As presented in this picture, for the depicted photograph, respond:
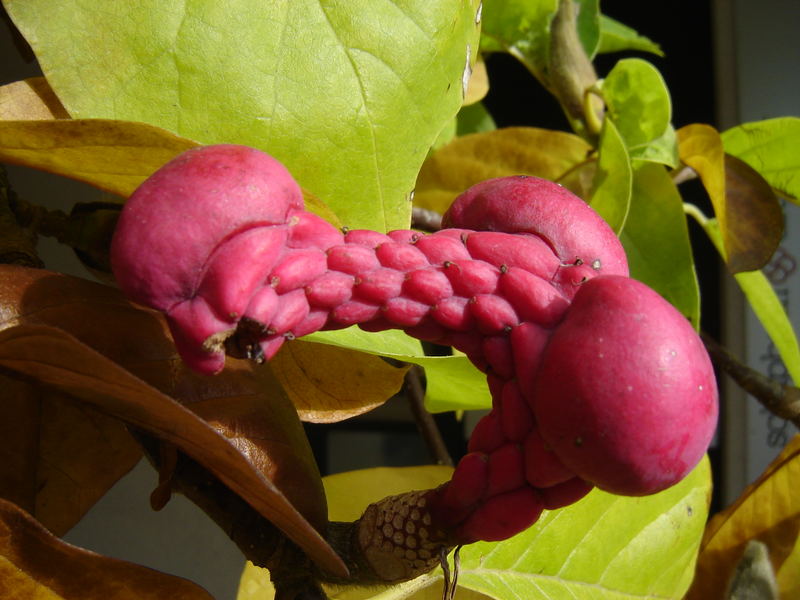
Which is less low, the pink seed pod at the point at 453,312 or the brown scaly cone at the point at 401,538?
the pink seed pod at the point at 453,312

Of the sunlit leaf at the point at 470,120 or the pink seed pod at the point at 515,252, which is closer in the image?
the pink seed pod at the point at 515,252

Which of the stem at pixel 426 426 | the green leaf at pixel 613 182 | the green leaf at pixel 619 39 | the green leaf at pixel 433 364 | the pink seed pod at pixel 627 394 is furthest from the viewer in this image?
the green leaf at pixel 619 39

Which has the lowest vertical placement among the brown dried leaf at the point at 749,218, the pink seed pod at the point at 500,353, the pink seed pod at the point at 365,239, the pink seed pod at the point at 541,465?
the brown dried leaf at the point at 749,218

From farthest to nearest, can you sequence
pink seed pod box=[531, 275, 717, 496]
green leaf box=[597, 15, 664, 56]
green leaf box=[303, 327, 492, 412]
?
green leaf box=[597, 15, 664, 56] < green leaf box=[303, 327, 492, 412] < pink seed pod box=[531, 275, 717, 496]

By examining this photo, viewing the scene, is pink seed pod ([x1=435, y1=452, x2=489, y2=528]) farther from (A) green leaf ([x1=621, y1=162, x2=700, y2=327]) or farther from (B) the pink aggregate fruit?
(A) green leaf ([x1=621, y1=162, x2=700, y2=327])

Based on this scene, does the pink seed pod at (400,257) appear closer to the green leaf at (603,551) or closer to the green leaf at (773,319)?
the green leaf at (603,551)

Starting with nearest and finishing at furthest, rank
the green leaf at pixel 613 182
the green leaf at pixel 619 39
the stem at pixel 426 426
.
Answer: the green leaf at pixel 613 182
the stem at pixel 426 426
the green leaf at pixel 619 39

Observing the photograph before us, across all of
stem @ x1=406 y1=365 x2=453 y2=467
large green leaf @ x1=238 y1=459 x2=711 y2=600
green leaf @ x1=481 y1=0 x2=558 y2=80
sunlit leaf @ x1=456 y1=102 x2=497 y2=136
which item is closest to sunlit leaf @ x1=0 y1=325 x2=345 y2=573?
large green leaf @ x1=238 y1=459 x2=711 y2=600

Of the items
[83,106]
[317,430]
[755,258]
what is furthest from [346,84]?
[317,430]

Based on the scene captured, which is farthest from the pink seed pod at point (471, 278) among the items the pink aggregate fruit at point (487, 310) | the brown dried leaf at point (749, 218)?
the brown dried leaf at point (749, 218)
